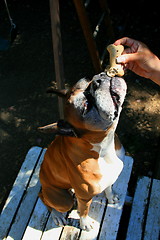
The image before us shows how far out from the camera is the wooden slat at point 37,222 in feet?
8.50

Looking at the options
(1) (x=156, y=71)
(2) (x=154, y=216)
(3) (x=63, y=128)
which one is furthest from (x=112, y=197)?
(3) (x=63, y=128)

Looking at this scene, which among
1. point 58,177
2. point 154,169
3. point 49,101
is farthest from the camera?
point 49,101

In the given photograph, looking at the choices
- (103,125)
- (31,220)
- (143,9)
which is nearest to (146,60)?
(103,125)

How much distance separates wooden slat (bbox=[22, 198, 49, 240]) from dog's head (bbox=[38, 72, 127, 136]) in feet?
4.70

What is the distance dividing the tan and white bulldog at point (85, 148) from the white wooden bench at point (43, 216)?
0.27 feet

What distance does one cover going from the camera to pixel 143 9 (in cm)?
535

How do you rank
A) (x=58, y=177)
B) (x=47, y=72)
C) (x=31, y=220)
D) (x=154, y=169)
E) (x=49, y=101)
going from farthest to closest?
(x=47, y=72)
(x=49, y=101)
(x=154, y=169)
(x=31, y=220)
(x=58, y=177)

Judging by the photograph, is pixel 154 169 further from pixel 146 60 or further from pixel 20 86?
pixel 20 86

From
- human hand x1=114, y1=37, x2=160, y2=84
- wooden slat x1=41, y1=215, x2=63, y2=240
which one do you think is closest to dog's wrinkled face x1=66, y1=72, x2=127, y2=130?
human hand x1=114, y1=37, x2=160, y2=84

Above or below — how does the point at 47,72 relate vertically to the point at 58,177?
below

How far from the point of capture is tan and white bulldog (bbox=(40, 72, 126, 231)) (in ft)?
4.83

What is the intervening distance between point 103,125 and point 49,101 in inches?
120

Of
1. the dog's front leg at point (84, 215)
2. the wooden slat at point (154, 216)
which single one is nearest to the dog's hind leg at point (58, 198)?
the dog's front leg at point (84, 215)

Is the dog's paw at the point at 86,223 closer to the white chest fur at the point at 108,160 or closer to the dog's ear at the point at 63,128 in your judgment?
the white chest fur at the point at 108,160
